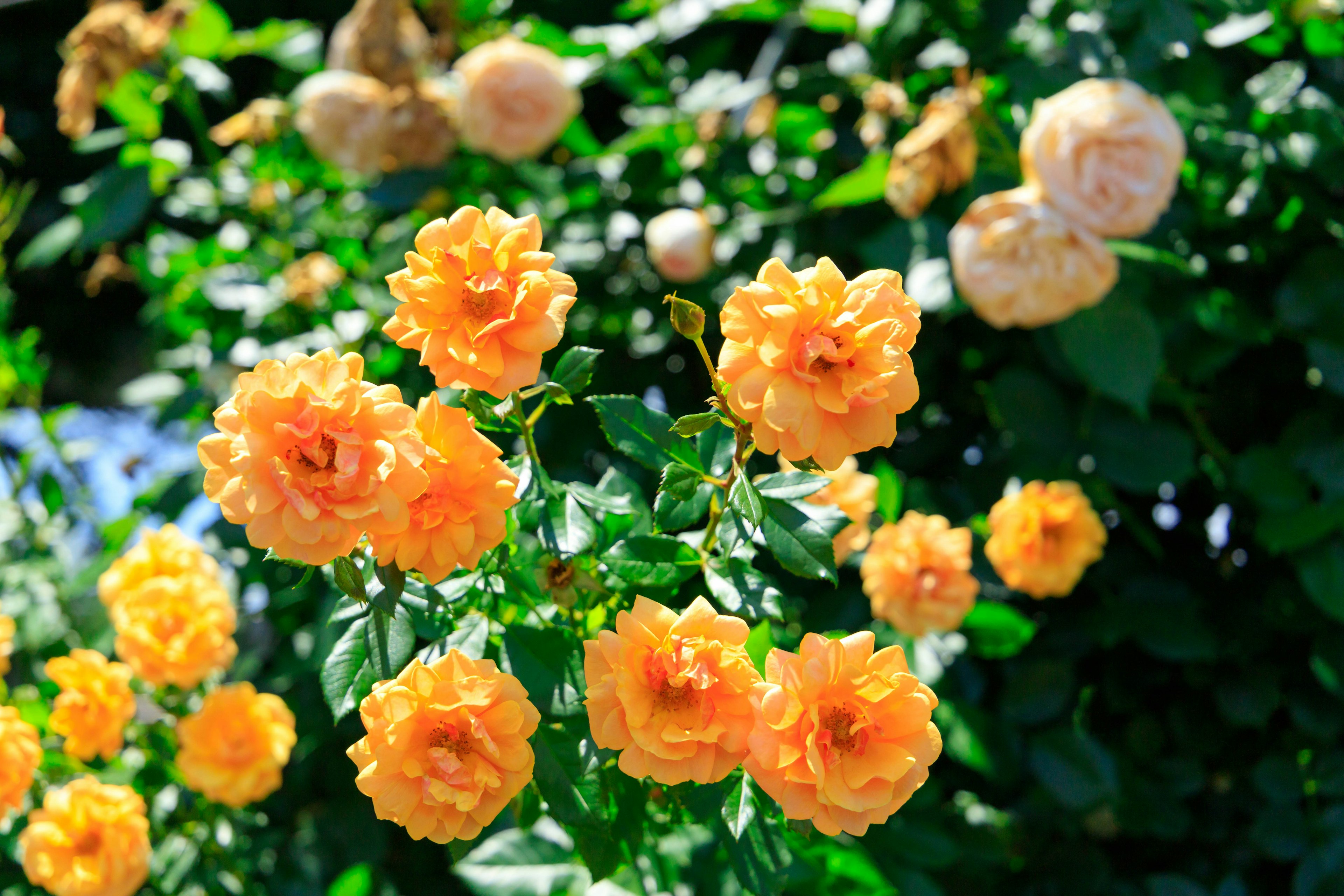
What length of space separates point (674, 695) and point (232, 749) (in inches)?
24.0

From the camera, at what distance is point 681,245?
1.22m

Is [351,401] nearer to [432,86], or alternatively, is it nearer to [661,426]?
[661,426]

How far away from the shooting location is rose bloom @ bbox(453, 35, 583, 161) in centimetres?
127

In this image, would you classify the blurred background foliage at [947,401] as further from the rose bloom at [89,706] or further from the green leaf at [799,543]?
the green leaf at [799,543]

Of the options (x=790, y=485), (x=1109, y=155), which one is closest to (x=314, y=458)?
(x=790, y=485)

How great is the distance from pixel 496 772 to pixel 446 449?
0.17 meters

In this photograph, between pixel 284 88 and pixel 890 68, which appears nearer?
pixel 890 68

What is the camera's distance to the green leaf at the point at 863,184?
1212mm

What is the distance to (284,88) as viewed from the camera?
1745mm

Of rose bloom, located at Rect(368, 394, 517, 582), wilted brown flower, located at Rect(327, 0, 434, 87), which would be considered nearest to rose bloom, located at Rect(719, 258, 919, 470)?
rose bloom, located at Rect(368, 394, 517, 582)

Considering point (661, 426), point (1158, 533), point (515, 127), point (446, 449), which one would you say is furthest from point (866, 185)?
point (446, 449)

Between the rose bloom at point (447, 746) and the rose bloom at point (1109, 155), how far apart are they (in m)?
0.87

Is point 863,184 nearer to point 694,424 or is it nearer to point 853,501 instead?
point 853,501

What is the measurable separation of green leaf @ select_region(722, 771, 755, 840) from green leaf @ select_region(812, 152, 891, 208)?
0.87 metres
